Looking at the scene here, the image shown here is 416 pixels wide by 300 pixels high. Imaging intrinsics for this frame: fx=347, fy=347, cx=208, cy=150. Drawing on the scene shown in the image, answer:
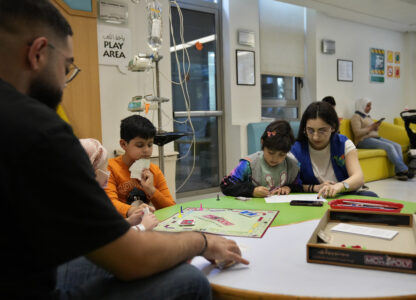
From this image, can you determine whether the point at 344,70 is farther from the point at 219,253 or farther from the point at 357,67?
the point at 219,253

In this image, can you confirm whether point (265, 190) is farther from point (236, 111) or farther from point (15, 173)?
point (236, 111)

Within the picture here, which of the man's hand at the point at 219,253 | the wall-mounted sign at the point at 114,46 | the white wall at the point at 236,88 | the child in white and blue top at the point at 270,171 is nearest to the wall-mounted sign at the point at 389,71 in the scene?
the white wall at the point at 236,88

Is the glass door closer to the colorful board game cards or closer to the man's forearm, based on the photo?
the colorful board game cards

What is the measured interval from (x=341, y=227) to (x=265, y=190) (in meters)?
0.58

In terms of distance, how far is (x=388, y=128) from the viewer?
586cm

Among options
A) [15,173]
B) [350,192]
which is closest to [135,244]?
[15,173]

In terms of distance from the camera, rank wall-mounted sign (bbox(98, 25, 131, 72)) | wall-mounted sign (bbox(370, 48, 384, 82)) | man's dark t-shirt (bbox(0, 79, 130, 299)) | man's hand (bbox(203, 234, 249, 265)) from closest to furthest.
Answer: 1. man's dark t-shirt (bbox(0, 79, 130, 299))
2. man's hand (bbox(203, 234, 249, 265))
3. wall-mounted sign (bbox(98, 25, 131, 72))
4. wall-mounted sign (bbox(370, 48, 384, 82))

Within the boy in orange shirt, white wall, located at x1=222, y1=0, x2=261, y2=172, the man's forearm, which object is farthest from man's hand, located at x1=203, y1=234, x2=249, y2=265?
white wall, located at x1=222, y1=0, x2=261, y2=172

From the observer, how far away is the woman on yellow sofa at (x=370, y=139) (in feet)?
16.5

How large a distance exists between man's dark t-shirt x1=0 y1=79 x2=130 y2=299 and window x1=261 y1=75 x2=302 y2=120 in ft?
14.9

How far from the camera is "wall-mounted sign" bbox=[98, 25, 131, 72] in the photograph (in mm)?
3229

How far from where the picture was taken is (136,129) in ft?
6.29

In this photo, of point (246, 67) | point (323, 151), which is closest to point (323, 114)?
point (323, 151)

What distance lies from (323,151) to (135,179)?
3.62 ft
